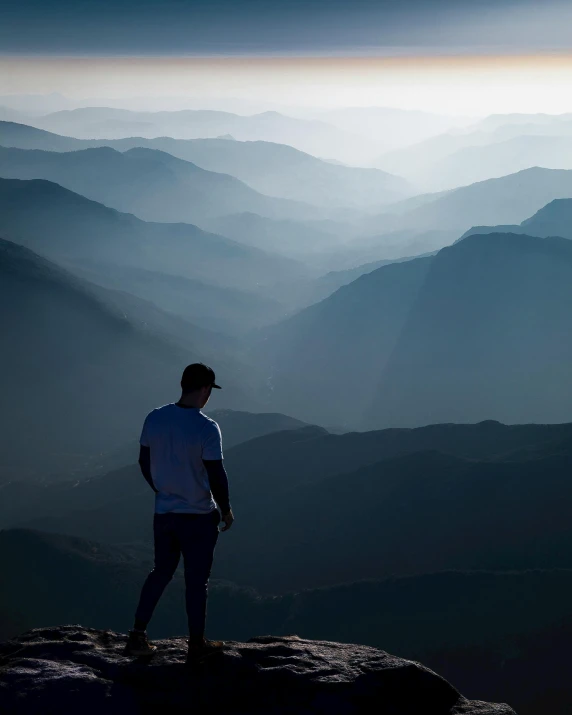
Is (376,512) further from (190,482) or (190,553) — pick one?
(190,482)

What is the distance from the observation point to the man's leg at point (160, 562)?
6680mm

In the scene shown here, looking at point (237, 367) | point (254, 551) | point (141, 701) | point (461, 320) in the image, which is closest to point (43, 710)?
point (141, 701)

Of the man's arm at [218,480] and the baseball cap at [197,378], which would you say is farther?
the baseball cap at [197,378]

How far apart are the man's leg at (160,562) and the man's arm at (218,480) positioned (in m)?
0.51

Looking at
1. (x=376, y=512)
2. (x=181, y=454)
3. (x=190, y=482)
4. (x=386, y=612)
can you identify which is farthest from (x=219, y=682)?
(x=376, y=512)

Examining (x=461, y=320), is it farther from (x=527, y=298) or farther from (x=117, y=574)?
(x=117, y=574)

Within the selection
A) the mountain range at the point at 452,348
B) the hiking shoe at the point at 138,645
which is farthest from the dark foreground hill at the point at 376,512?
the mountain range at the point at 452,348

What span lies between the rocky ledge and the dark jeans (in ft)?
1.61

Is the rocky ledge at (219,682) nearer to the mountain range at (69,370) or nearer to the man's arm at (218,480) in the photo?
the man's arm at (218,480)

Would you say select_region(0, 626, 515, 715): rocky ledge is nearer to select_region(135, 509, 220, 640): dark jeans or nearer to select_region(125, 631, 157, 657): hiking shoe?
select_region(125, 631, 157, 657): hiking shoe

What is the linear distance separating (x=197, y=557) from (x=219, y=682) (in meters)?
1.12

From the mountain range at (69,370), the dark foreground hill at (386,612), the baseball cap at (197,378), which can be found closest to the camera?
the baseball cap at (197,378)

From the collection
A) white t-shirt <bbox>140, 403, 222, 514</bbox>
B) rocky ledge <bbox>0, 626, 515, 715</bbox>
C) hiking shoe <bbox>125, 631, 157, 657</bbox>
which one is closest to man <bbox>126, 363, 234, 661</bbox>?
white t-shirt <bbox>140, 403, 222, 514</bbox>

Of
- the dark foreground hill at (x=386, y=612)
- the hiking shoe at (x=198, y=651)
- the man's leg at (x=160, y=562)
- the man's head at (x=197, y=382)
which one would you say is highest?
the man's head at (x=197, y=382)
